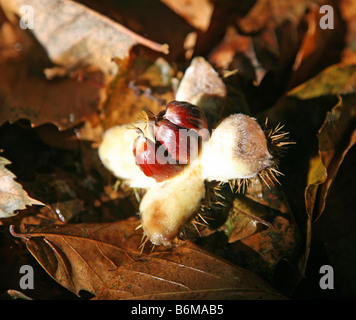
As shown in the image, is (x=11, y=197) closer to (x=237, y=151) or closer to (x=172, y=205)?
(x=172, y=205)

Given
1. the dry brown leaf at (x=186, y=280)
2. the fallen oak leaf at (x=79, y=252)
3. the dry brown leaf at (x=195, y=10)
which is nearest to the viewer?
the dry brown leaf at (x=186, y=280)

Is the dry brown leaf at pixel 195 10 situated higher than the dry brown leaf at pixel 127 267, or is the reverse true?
the dry brown leaf at pixel 195 10

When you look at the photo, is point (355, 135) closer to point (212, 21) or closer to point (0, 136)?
point (212, 21)

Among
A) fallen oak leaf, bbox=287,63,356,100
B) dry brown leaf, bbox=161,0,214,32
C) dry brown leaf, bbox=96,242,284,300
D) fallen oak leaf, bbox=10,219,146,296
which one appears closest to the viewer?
dry brown leaf, bbox=96,242,284,300

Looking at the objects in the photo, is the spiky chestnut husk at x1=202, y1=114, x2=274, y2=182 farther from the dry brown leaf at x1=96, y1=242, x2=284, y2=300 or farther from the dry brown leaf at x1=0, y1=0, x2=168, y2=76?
the dry brown leaf at x1=0, y1=0, x2=168, y2=76

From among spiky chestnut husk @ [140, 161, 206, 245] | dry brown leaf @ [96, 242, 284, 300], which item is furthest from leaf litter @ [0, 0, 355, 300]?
spiky chestnut husk @ [140, 161, 206, 245]

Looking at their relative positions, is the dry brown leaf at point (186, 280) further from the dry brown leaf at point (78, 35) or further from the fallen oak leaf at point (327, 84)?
the dry brown leaf at point (78, 35)

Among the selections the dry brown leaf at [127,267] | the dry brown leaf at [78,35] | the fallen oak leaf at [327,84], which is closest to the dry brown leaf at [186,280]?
the dry brown leaf at [127,267]
